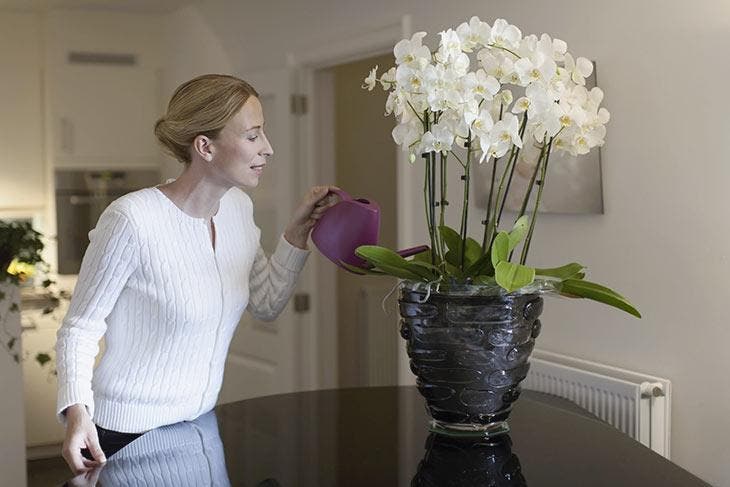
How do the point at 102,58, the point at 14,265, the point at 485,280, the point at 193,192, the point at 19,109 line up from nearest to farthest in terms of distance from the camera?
the point at 485,280 < the point at 193,192 < the point at 14,265 < the point at 102,58 < the point at 19,109

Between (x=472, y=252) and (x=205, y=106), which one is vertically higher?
(x=205, y=106)

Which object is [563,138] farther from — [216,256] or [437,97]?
[216,256]

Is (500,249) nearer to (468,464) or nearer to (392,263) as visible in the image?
(392,263)

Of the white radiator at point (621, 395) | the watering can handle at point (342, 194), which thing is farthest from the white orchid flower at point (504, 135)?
the white radiator at point (621, 395)

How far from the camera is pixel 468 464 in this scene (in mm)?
1618

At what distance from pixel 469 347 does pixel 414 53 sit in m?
0.50

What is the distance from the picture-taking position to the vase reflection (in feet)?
5.00

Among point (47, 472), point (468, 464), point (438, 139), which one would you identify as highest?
point (438, 139)

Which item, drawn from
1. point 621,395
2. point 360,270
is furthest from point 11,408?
point 360,270

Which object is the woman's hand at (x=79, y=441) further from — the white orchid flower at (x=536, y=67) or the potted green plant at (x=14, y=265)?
the potted green plant at (x=14, y=265)

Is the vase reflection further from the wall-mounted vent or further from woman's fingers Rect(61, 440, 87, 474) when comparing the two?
the wall-mounted vent

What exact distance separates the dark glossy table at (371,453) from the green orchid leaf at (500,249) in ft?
1.09

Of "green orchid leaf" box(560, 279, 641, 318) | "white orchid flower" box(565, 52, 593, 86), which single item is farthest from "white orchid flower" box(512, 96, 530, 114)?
"green orchid leaf" box(560, 279, 641, 318)

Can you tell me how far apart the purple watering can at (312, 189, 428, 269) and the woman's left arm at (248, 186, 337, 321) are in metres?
0.19
